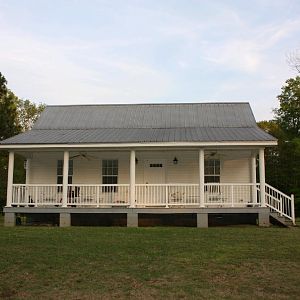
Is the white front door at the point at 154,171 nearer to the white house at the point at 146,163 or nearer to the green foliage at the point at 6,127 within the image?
the white house at the point at 146,163

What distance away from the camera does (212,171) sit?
20.3m

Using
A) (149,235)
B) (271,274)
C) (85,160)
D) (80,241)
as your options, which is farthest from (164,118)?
(271,274)

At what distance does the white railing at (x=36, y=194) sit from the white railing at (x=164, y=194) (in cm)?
348

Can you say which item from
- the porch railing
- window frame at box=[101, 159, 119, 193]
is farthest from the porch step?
window frame at box=[101, 159, 119, 193]

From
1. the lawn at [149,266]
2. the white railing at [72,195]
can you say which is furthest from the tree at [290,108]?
the lawn at [149,266]

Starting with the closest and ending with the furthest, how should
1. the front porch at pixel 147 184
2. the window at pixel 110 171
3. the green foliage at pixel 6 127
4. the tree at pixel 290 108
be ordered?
1. the front porch at pixel 147 184
2. the window at pixel 110 171
3. the green foliage at pixel 6 127
4. the tree at pixel 290 108

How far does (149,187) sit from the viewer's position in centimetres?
1912

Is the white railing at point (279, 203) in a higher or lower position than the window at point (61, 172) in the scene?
lower

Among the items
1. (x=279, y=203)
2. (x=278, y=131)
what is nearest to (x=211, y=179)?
(x=279, y=203)

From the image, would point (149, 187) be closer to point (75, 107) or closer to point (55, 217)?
point (55, 217)

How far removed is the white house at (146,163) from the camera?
58.0ft

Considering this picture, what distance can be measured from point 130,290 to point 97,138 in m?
11.4

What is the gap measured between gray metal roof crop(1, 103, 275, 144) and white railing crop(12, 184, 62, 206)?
6.58ft

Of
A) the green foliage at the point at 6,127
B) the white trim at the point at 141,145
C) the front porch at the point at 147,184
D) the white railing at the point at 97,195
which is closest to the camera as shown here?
the white trim at the point at 141,145
